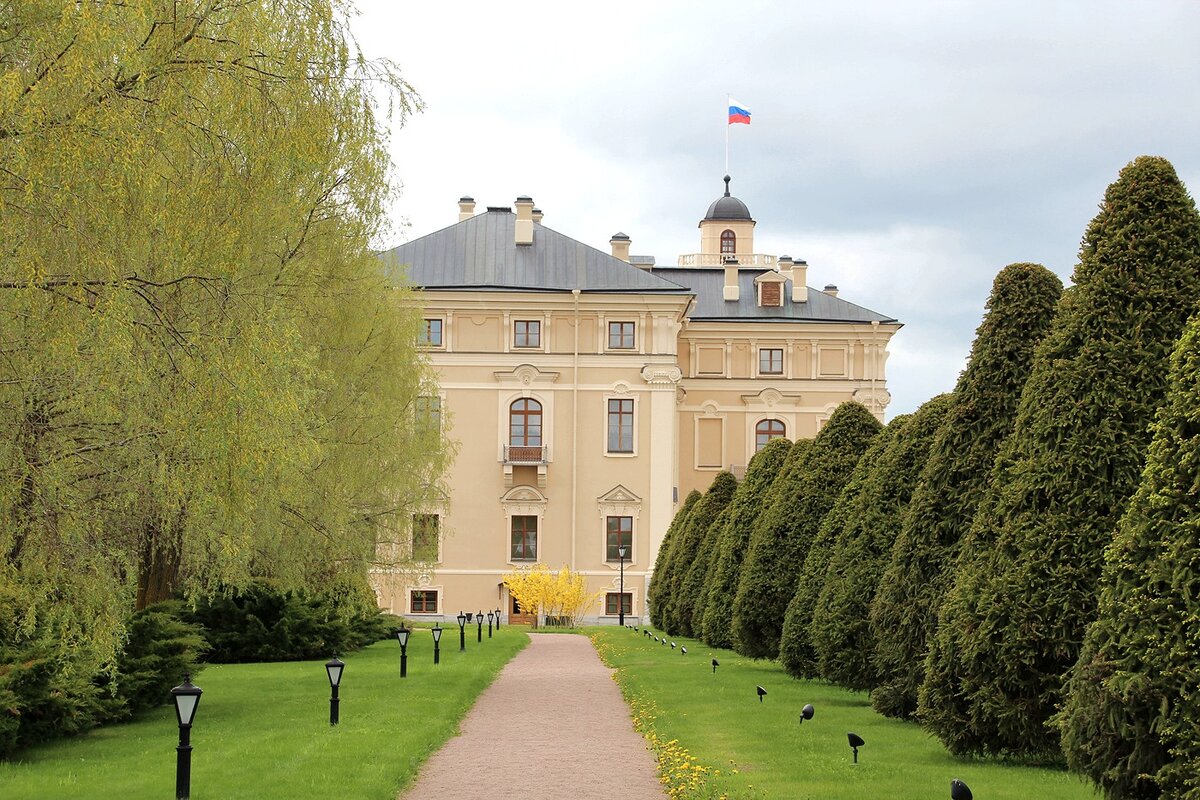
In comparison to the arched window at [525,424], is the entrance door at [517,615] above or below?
below

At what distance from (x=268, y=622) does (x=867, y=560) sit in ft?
39.6

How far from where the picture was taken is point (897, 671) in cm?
1282

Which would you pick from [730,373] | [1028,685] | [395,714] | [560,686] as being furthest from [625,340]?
[1028,685]

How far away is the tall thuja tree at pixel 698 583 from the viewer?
27.6 m

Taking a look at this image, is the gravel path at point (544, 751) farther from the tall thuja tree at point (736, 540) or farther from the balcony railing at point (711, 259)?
the balcony railing at point (711, 259)

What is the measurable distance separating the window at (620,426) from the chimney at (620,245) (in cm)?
864

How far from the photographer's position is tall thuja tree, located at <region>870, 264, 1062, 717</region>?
11898 millimetres

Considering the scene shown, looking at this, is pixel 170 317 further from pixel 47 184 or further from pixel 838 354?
pixel 838 354

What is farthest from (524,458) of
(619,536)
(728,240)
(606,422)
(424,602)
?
Result: (728,240)

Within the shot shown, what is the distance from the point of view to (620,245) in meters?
54.6

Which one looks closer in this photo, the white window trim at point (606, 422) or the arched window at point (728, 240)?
the white window trim at point (606, 422)

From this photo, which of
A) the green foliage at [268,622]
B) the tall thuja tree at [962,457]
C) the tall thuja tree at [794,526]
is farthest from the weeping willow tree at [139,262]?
the green foliage at [268,622]

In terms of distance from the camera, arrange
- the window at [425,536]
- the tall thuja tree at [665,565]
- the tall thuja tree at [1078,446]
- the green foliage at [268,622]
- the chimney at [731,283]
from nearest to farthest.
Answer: the tall thuja tree at [1078,446]
the green foliage at [268,622]
the window at [425,536]
the tall thuja tree at [665,565]
the chimney at [731,283]

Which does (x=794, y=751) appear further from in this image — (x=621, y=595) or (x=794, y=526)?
(x=621, y=595)
